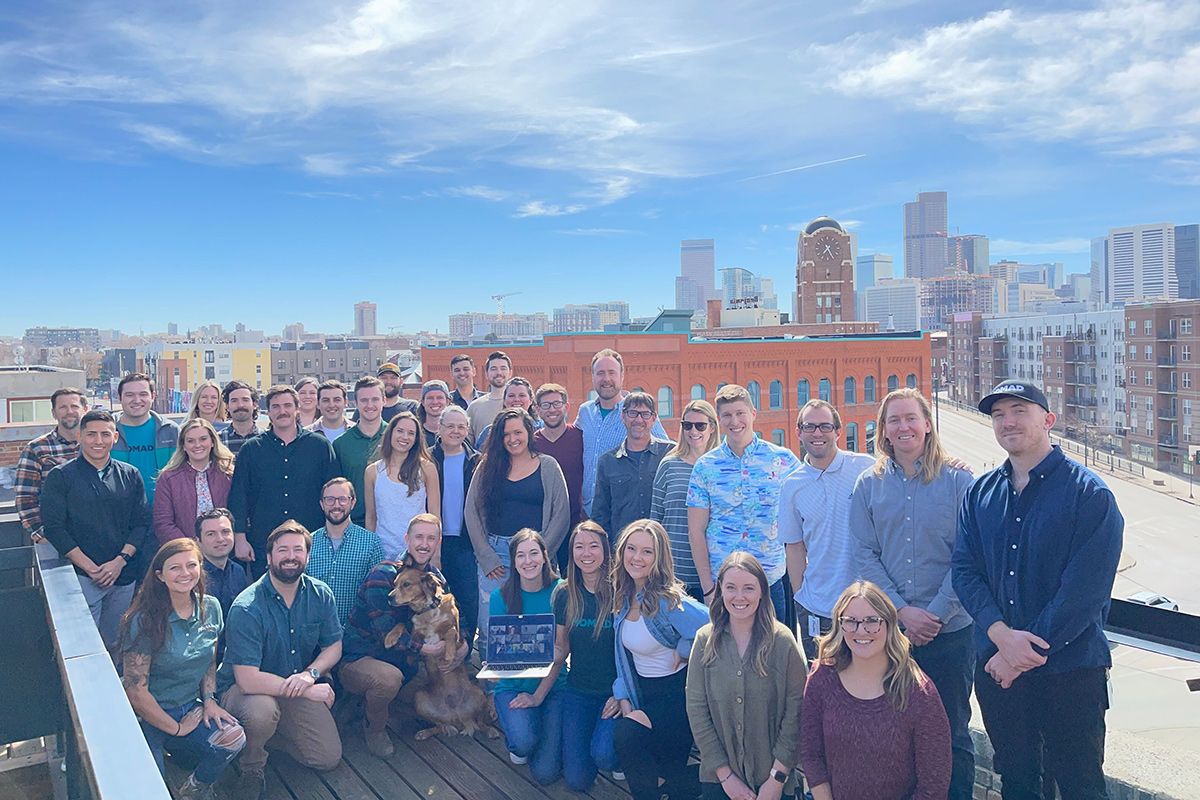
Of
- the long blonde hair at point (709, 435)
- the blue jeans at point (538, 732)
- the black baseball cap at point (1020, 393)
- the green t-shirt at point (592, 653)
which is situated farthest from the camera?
the long blonde hair at point (709, 435)

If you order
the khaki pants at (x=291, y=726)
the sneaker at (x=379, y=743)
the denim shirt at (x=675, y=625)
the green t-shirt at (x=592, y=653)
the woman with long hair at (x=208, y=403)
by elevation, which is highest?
Answer: the woman with long hair at (x=208, y=403)

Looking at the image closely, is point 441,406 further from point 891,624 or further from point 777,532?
point 891,624

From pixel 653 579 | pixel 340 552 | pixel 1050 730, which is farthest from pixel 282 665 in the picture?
pixel 1050 730

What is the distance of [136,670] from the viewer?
13.7 feet

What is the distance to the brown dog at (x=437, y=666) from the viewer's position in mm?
4934

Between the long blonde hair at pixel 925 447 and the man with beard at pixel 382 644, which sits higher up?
the long blonde hair at pixel 925 447

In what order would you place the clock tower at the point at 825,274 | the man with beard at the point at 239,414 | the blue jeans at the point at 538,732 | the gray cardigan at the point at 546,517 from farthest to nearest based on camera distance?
1. the clock tower at the point at 825,274
2. the man with beard at the point at 239,414
3. the gray cardigan at the point at 546,517
4. the blue jeans at the point at 538,732

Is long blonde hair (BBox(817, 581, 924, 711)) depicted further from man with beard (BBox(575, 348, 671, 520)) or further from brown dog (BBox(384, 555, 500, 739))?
man with beard (BBox(575, 348, 671, 520))

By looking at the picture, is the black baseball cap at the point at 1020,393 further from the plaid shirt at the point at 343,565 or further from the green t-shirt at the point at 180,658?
the green t-shirt at the point at 180,658

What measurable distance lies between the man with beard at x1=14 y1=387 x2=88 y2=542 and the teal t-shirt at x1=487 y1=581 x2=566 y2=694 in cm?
316

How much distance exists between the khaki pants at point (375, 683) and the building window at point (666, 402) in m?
30.1

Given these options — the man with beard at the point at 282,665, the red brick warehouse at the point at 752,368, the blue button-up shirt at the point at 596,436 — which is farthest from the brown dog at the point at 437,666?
the red brick warehouse at the point at 752,368

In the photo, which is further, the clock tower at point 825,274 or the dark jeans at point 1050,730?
the clock tower at point 825,274

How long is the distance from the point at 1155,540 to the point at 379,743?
2009 inches
